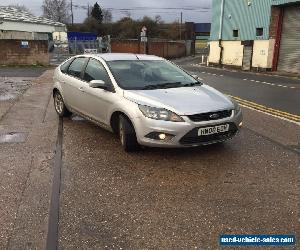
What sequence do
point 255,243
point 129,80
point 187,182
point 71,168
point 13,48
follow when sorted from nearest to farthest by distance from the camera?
point 255,243, point 187,182, point 71,168, point 129,80, point 13,48

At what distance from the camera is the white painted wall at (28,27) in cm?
4717

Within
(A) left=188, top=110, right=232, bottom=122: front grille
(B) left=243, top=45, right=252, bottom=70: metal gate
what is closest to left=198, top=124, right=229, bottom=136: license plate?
(A) left=188, top=110, right=232, bottom=122: front grille

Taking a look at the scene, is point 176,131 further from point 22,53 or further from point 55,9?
point 55,9

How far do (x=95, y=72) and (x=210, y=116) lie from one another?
95.9 inches

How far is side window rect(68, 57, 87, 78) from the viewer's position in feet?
23.9

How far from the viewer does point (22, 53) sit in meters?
25.1

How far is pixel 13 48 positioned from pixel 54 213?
918 inches

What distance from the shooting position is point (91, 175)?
4961mm

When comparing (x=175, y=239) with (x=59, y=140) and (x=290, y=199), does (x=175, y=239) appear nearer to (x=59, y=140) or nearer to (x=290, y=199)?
(x=290, y=199)

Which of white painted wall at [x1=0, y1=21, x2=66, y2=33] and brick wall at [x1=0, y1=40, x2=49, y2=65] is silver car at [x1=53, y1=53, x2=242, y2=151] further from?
white painted wall at [x1=0, y1=21, x2=66, y2=33]

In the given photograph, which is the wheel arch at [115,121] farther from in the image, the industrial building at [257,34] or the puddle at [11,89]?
the industrial building at [257,34]

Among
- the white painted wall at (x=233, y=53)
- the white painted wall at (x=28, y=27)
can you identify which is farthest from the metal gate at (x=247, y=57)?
the white painted wall at (x=28, y=27)

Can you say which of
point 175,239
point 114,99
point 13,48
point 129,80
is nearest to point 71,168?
point 114,99

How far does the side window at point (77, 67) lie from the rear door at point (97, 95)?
25cm
